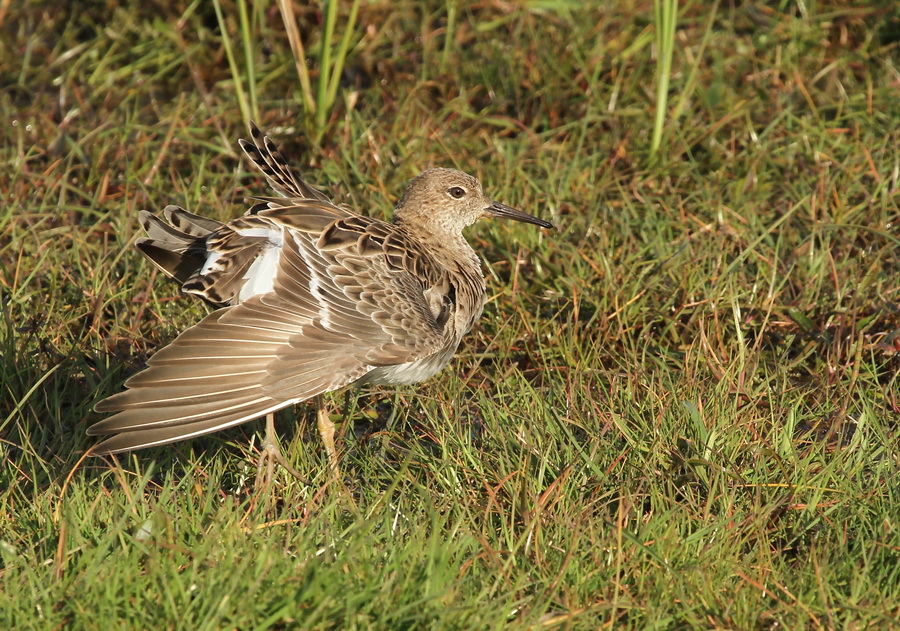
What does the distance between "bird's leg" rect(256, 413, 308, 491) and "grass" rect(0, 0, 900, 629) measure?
0.07 m

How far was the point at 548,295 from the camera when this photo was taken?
552cm

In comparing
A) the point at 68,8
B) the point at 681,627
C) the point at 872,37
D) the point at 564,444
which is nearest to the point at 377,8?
the point at 68,8

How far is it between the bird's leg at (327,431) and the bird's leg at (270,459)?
144 millimetres

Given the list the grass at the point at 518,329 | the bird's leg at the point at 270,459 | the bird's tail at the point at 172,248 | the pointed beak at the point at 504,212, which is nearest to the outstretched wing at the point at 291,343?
the grass at the point at 518,329

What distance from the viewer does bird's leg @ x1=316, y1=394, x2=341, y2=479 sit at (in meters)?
4.46

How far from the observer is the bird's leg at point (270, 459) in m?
4.36

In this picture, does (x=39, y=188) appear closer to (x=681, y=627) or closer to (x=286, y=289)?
(x=286, y=289)

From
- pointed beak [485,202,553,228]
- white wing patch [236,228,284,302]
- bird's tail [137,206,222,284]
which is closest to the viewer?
white wing patch [236,228,284,302]

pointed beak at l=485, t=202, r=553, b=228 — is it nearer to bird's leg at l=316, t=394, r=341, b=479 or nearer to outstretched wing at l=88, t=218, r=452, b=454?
outstretched wing at l=88, t=218, r=452, b=454

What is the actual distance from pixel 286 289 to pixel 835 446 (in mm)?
2270

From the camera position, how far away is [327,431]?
4695 millimetres

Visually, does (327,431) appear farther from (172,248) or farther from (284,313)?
(172,248)

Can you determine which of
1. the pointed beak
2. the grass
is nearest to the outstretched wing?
the grass

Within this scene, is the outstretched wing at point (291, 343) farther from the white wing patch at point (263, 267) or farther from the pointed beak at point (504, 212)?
the pointed beak at point (504, 212)
